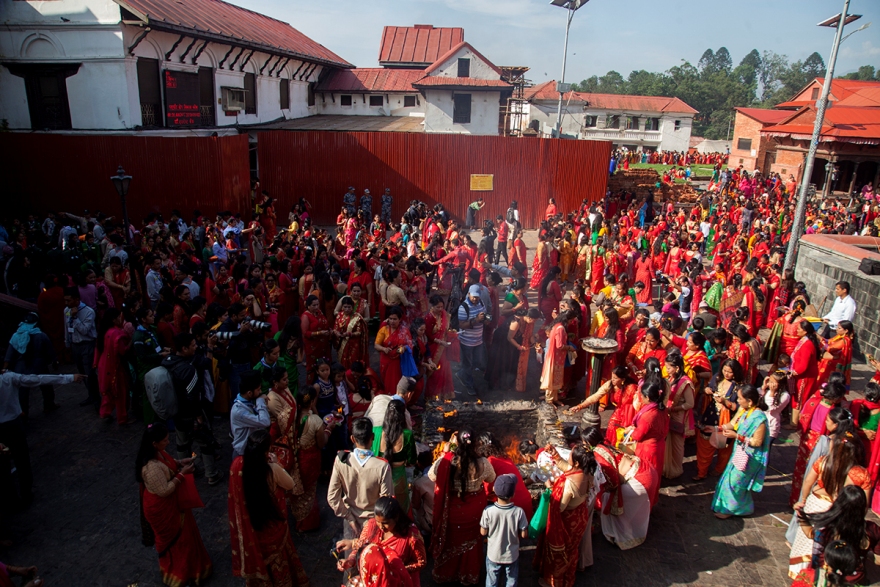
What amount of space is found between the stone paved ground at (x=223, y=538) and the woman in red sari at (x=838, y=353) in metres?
1.34

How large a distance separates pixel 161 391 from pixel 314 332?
2005mm

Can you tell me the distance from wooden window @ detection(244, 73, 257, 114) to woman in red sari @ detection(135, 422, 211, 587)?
2074cm

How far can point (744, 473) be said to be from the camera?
5125 millimetres

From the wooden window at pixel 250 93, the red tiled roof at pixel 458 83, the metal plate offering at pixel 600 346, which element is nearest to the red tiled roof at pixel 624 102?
the red tiled roof at pixel 458 83

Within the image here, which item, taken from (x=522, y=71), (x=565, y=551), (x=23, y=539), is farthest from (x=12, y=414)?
(x=522, y=71)

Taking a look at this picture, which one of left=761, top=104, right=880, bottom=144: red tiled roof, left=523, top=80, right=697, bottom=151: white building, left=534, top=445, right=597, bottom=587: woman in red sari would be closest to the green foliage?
left=523, top=80, right=697, bottom=151: white building

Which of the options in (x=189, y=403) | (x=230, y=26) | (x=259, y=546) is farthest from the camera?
(x=230, y=26)

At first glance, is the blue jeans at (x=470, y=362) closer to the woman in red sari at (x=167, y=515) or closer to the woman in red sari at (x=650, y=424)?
the woman in red sari at (x=650, y=424)

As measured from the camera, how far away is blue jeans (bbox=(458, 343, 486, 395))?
7672 mm

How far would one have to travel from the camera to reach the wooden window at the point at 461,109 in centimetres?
2419

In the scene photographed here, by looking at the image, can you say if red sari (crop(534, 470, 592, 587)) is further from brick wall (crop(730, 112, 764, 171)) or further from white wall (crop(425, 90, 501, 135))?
brick wall (crop(730, 112, 764, 171))

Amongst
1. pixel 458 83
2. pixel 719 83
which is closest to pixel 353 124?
pixel 458 83

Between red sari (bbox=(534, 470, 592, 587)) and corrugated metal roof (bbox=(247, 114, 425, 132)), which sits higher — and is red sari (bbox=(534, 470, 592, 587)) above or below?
below

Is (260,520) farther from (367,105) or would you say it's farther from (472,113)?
(367,105)
